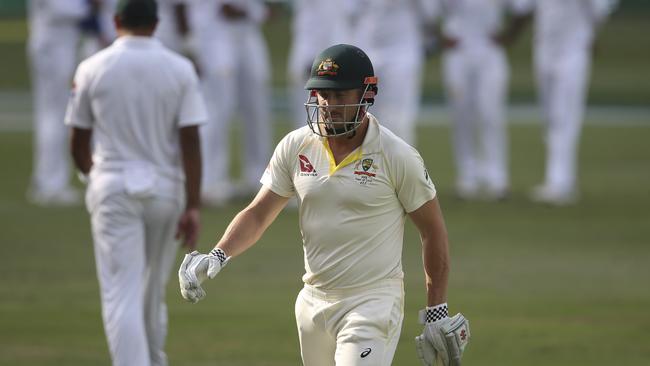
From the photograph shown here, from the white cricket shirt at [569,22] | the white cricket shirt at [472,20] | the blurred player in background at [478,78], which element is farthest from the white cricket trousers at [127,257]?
the white cricket shirt at [569,22]

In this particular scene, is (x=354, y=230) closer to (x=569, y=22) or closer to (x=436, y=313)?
(x=436, y=313)

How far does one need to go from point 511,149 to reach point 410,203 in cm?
1590

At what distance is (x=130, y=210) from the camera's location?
7.55 m

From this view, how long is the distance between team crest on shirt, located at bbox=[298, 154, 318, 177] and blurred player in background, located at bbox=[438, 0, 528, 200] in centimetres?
989

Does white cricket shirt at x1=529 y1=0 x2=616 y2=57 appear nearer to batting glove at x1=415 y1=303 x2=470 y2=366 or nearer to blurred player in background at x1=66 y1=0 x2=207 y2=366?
blurred player in background at x1=66 y1=0 x2=207 y2=366

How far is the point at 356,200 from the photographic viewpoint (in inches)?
232

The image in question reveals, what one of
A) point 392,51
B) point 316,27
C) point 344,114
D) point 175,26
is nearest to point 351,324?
point 344,114

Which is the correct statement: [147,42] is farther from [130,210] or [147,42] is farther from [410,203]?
[410,203]

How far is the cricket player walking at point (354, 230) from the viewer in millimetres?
5836

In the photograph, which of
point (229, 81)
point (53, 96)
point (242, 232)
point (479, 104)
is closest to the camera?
point (242, 232)

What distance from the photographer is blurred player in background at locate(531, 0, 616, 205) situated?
51.5ft

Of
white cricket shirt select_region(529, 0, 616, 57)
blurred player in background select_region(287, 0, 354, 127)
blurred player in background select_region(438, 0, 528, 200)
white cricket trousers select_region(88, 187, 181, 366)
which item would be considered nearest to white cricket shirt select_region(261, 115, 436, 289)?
white cricket trousers select_region(88, 187, 181, 366)

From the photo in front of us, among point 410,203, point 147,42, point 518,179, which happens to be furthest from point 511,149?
point 410,203

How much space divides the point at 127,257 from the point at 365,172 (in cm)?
201
